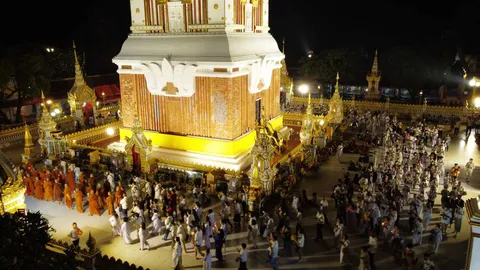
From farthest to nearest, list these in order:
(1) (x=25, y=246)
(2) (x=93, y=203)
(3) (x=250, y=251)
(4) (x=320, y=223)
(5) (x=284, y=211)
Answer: (2) (x=93, y=203)
(5) (x=284, y=211)
(4) (x=320, y=223)
(3) (x=250, y=251)
(1) (x=25, y=246)

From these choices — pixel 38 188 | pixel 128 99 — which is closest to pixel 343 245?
pixel 38 188

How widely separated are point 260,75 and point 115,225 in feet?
44.1

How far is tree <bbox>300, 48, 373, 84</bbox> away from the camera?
46.3 m

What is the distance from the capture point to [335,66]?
46.5 m

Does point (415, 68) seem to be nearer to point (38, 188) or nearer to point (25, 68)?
point (25, 68)

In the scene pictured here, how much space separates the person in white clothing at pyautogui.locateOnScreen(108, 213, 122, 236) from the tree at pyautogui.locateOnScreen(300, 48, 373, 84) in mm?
36525

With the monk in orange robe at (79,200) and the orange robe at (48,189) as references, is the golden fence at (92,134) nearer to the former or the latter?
the orange robe at (48,189)

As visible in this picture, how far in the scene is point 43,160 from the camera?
25.0 meters

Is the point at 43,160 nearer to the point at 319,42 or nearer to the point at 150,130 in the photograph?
the point at 150,130

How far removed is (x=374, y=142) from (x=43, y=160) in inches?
871

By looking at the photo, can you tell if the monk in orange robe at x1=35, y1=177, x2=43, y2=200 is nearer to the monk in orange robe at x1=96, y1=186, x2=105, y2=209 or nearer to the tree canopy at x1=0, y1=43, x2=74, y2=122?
the monk in orange robe at x1=96, y1=186, x2=105, y2=209

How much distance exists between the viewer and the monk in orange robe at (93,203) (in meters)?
17.4

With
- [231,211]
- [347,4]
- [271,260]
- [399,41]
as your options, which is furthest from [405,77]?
[271,260]

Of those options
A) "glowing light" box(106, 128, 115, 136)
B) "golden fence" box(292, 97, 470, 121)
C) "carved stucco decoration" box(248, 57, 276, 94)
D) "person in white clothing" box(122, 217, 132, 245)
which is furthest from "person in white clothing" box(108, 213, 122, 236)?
"golden fence" box(292, 97, 470, 121)
